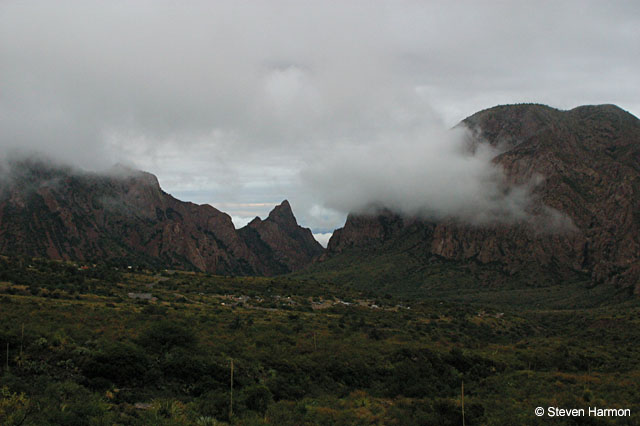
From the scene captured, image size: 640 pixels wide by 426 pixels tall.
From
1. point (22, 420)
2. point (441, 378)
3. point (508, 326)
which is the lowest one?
point (508, 326)

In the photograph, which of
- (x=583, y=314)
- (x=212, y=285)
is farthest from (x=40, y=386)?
(x=583, y=314)

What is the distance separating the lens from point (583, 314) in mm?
137875

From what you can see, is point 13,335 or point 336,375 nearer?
point 13,335

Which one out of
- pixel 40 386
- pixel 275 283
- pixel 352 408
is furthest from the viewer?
pixel 275 283

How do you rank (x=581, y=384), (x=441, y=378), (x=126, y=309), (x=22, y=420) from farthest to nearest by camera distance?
(x=126, y=309) → (x=441, y=378) → (x=581, y=384) → (x=22, y=420)

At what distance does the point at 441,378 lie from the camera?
140ft

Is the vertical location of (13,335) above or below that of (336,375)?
above

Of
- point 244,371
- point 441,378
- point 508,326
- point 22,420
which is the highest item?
point 22,420

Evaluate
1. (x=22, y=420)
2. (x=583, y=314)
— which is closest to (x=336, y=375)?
(x=22, y=420)

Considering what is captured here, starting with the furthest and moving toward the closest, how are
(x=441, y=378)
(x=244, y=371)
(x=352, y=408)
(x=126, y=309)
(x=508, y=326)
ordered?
(x=508, y=326) → (x=126, y=309) → (x=441, y=378) → (x=244, y=371) → (x=352, y=408)

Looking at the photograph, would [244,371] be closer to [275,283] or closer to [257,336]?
[257,336]

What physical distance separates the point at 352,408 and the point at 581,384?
23.8 metres

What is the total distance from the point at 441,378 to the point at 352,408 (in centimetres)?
1682

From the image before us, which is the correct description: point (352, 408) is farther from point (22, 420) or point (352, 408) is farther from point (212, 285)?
point (212, 285)
